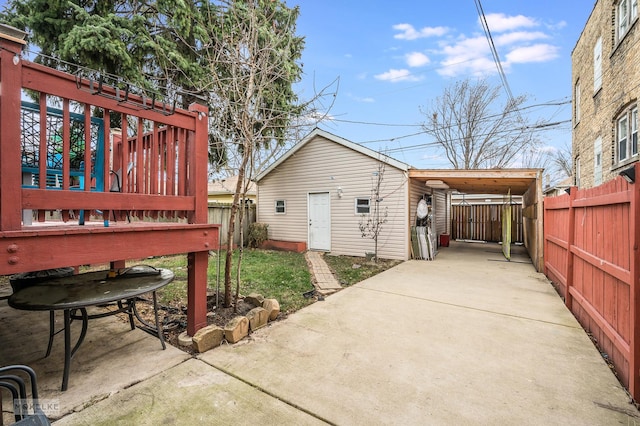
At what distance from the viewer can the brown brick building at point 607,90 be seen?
6.78 meters

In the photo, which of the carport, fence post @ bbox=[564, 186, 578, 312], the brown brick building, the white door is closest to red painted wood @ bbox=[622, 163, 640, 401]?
fence post @ bbox=[564, 186, 578, 312]

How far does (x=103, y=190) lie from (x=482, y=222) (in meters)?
14.6

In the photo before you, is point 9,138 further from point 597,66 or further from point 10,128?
point 597,66

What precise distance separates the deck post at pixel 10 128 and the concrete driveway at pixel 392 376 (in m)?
1.44

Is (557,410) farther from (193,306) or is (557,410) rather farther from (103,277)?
(103,277)

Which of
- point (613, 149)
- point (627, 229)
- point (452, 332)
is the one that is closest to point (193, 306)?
point (452, 332)

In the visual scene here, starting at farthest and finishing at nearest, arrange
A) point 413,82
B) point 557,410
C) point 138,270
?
1. point 413,82
2. point 138,270
3. point 557,410

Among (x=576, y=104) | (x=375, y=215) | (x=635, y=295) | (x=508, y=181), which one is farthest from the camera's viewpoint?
(x=576, y=104)

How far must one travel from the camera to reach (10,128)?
71.9 inches

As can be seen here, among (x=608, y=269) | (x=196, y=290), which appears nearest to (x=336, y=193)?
(x=196, y=290)

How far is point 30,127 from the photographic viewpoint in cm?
243

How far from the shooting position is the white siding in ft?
28.8

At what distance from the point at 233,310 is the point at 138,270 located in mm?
1239

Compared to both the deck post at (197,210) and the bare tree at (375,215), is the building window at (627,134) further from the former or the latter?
the deck post at (197,210)
